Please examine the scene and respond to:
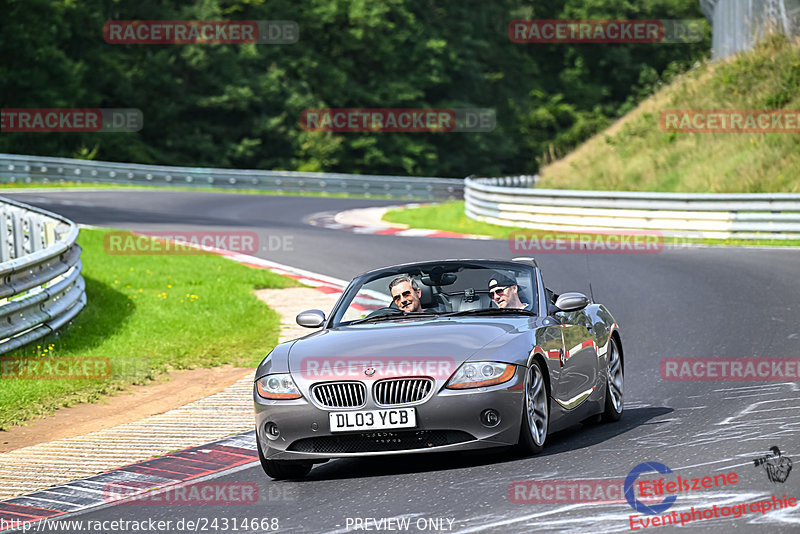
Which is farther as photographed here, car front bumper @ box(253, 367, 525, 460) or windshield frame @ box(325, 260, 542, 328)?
windshield frame @ box(325, 260, 542, 328)

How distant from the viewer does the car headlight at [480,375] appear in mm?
7422

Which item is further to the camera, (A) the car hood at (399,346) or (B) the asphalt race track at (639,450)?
(A) the car hood at (399,346)

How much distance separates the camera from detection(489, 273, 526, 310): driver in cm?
883

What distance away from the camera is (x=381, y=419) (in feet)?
24.1

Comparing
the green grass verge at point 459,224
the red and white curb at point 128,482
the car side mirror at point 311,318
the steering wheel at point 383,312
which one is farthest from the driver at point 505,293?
the green grass verge at point 459,224

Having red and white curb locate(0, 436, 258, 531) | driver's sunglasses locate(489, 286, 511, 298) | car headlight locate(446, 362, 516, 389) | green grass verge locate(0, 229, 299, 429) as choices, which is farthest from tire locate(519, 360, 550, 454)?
green grass verge locate(0, 229, 299, 429)

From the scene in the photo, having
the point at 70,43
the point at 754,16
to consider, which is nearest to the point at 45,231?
the point at 754,16

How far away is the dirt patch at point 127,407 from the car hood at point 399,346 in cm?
274

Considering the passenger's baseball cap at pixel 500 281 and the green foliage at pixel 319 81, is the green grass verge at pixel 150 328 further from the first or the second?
the green foliage at pixel 319 81

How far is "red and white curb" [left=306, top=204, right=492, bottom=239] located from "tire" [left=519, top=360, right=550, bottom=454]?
18145 mm

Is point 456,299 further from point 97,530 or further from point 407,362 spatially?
point 97,530

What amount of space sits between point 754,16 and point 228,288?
21.7m

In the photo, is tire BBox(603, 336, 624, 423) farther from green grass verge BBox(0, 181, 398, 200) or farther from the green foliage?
the green foliage

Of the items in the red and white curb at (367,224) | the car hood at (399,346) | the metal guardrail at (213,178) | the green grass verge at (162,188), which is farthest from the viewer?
the metal guardrail at (213,178)
